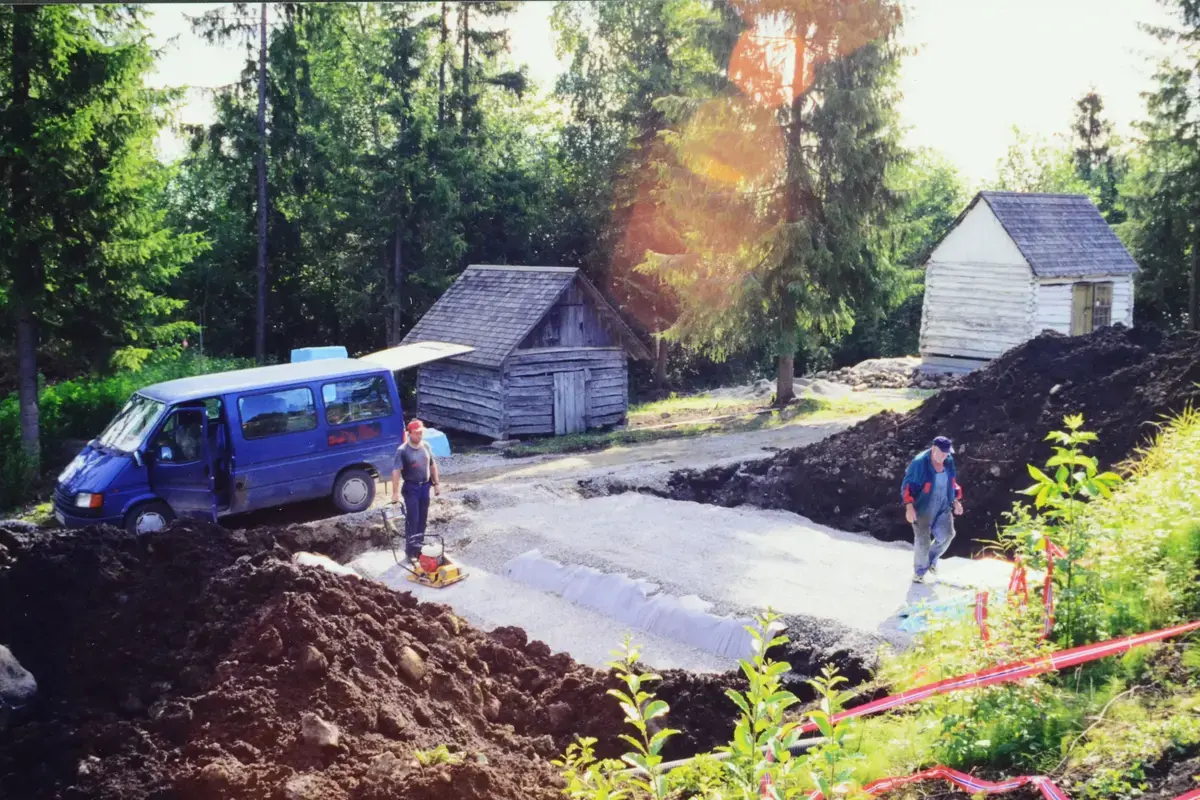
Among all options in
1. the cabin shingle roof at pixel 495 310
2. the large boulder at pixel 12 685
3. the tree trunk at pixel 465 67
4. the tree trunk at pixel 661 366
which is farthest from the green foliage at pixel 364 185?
the large boulder at pixel 12 685

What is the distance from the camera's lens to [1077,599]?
6.74 meters

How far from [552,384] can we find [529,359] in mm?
832

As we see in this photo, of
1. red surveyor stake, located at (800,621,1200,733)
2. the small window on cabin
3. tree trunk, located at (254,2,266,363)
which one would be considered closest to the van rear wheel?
red surveyor stake, located at (800,621,1200,733)

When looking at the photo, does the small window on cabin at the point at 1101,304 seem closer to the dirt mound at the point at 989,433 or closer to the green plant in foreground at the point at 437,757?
the dirt mound at the point at 989,433

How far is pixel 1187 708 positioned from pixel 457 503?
10.9 meters

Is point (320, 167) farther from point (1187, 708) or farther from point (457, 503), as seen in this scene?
point (1187, 708)

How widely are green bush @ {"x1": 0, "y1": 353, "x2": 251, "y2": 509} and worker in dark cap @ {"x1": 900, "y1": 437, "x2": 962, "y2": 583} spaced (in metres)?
14.3

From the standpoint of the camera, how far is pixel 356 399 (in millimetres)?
15039

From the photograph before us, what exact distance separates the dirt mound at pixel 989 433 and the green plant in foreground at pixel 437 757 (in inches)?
370

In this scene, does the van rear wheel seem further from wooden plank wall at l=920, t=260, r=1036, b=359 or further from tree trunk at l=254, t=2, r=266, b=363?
wooden plank wall at l=920, t=260, r=1036, b=359

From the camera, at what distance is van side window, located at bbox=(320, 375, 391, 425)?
14.7 metres

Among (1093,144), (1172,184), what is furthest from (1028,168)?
(1172,184)

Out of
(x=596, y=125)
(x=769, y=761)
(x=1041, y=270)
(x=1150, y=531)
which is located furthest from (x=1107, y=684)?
(x=596, y=125)

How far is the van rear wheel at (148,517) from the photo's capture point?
12927 mm
